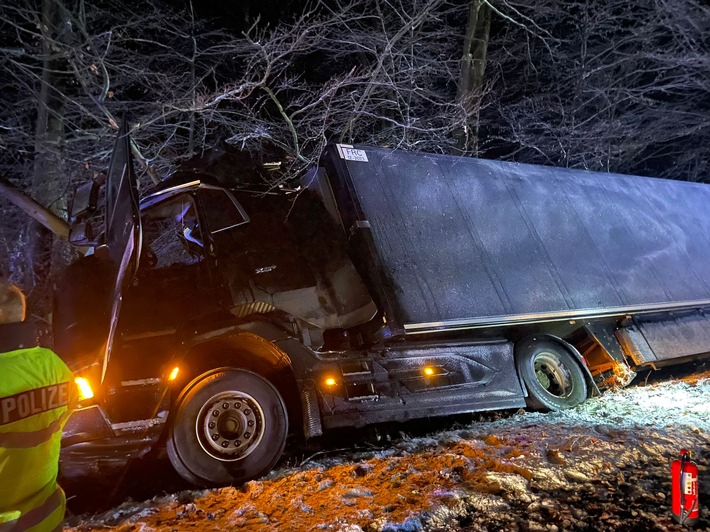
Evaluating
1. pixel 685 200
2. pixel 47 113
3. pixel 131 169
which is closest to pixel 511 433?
pixel 131 169

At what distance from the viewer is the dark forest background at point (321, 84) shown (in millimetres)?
7750

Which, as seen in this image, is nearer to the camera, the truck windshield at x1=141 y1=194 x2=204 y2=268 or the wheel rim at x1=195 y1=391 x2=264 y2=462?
the wheel rim at x1=195 y1=391 x2=264 y2=462

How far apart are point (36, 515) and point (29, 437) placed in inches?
13.5

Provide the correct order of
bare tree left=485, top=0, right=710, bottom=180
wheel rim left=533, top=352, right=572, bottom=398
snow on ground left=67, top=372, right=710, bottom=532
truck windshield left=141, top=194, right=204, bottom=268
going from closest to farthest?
snow on ground left=67, top=372, right=710, bottom=532 < truck windshield left=141, top=194, right=204, bottom=268 < wheel rim left=533, top=352, right=572, bottom=398 < bare tree left=485, top=0, right=710, bottom=180

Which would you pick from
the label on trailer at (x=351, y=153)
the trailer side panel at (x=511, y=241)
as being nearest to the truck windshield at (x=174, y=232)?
the trailer side panel at (x=511, y=241)

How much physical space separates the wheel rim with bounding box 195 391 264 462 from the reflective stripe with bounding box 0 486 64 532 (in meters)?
1.52

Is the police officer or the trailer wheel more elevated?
the police officer

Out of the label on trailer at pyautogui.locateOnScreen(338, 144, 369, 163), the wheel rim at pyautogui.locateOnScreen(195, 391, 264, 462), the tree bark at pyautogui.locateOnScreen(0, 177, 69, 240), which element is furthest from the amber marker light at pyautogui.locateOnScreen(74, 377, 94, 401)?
the tree bark at pyautogui.locateOnScreen(0, 177, 69, 240)

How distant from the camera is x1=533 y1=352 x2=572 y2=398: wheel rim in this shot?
5.47 m

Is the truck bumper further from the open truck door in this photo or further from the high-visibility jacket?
the high-visibility jacket

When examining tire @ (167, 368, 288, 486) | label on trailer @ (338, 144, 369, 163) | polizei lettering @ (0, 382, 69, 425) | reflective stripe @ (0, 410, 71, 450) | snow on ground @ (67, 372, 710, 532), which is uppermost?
label on trailer @ (338, 144, 369, 163)

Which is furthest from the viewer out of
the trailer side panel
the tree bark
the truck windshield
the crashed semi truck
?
the tree bark

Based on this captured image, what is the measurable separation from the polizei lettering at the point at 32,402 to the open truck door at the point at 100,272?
156cm

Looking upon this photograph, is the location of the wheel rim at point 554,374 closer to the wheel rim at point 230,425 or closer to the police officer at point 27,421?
the wheel rim at point 230,425
